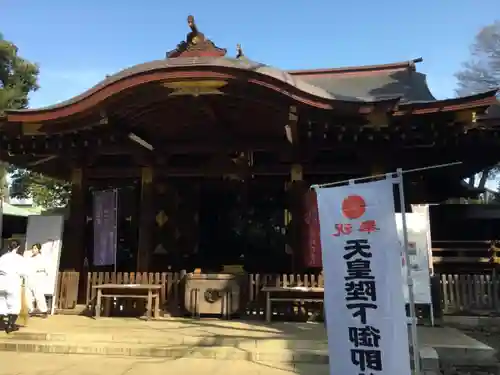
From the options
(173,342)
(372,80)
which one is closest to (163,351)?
(173,342)

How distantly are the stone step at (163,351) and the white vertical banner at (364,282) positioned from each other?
1721 millimetres

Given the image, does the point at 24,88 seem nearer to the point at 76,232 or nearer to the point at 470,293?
the point at 76,232

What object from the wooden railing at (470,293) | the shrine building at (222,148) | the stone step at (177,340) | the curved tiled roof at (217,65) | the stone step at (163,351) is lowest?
the stone step at (163,351)

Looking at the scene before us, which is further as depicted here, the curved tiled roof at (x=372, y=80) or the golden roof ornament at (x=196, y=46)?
the curved tiled roof at (x=372, y=80)

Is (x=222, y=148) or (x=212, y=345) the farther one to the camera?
(x=222, y=148)

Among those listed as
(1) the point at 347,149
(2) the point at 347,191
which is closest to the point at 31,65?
(1) the point at 347,149


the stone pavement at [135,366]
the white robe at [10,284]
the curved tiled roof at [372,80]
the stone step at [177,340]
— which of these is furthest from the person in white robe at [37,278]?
the curved tiled roof at [372,80]

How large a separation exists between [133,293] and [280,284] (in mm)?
2872

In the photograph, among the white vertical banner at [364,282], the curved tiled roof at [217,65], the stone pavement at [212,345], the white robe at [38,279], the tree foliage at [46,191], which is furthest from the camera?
the tree foliage at [46,191]

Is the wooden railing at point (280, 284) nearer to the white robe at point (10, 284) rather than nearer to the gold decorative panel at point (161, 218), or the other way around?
the gold decorative panel at point (161, 218)

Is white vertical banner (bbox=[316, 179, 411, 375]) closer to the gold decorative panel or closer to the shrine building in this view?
the shrine building

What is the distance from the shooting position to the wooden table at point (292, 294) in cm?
819

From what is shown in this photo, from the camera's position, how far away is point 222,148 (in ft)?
32.7

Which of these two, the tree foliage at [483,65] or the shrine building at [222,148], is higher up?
the tree foliage at [483,65]
